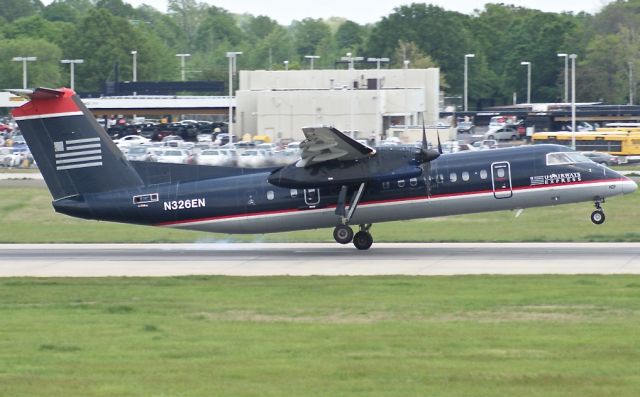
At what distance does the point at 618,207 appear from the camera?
44.5 meters

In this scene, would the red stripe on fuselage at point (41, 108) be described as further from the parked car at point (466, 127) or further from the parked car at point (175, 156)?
the parked car at point (466, 127)

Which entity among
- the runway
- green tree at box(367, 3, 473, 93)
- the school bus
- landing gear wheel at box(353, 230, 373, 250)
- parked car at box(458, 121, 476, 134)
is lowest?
the runway

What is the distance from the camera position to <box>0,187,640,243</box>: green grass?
38.2 m

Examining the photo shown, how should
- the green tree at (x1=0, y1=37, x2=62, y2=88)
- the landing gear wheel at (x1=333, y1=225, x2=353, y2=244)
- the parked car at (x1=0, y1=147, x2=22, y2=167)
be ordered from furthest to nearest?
the green tree at (x1=0, y1=37, x2=62, y2=88), the parked car at (x1=0, y1=147, x2=22, y2=167), the landing gear wheel at (x1=333, y1=225, x2=353, y2=244)

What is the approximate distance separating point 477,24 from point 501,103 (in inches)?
938

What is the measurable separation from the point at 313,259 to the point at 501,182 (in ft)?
18.9

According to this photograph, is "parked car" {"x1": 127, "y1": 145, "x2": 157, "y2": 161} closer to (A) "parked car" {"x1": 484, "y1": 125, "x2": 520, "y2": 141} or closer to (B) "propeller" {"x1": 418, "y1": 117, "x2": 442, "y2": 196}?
(A) "parked car" {"x1": 484, "y1": 125, "x2": 520, "y2": 141}

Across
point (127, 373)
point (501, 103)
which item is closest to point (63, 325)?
point (127, 373)

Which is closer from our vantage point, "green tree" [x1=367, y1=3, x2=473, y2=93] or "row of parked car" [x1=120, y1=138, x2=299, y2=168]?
"row of parked car" [x1=120, y1=138, x2=299, y2=168]

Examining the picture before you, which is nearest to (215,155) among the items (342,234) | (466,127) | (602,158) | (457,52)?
(602,158)

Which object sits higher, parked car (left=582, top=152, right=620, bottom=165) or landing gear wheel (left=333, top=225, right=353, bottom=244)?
parked car (left=582, top=152, right=620, bottom=165)

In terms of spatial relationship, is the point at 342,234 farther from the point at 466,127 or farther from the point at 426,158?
the point at 466,127

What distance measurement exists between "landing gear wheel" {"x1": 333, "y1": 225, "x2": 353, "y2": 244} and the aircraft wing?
2174 mm

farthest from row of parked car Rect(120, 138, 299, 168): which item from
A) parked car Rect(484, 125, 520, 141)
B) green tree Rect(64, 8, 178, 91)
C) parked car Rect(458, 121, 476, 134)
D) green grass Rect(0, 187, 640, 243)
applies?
green tree Rect(64, 8, 178, 91)
